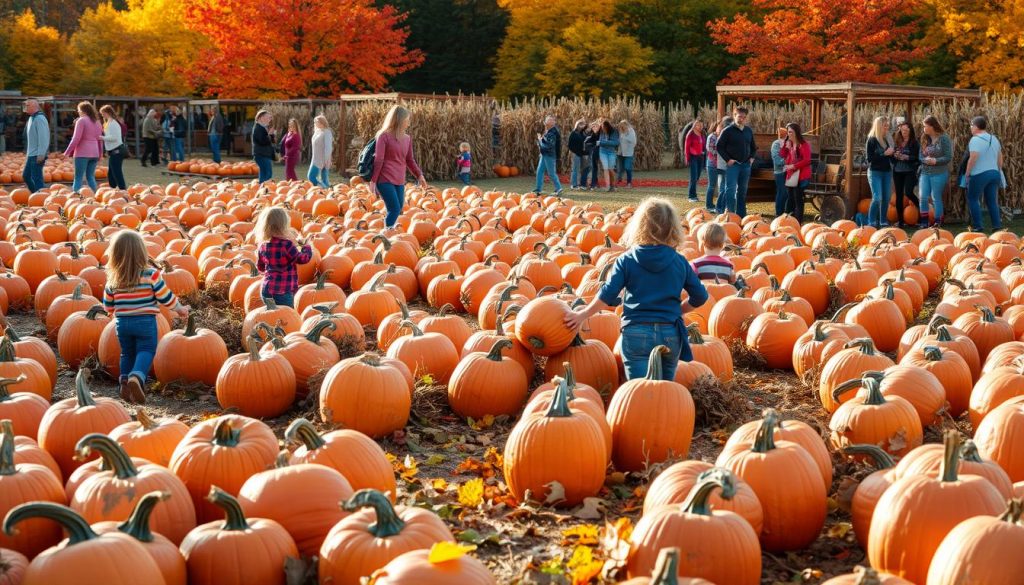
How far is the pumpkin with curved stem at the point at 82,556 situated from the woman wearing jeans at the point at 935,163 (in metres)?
14.0

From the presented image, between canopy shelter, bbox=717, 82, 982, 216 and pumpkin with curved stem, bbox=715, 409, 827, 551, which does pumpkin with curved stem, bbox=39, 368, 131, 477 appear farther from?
canopy shelter, bbox=717, 82, 982, 216

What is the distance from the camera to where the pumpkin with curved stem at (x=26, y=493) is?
3666mm

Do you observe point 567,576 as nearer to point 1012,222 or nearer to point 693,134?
point 1012,222

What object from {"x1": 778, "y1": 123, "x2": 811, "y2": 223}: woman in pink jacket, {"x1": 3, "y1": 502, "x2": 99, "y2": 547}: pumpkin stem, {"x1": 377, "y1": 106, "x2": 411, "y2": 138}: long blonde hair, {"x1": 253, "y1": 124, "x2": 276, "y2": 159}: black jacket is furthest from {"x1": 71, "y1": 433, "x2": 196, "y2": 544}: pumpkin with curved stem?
{"x1": 253, "y1": 124, "x2": 276, "y2": 159}: black jacket

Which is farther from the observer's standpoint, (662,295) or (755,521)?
(662,295)

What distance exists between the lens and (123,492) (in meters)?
3.78

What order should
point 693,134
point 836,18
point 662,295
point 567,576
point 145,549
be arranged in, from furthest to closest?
point 836,18
point 693,134
point 662,295
point 567,576
point 145,549

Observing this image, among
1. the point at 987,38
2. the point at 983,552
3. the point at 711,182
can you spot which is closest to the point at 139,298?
the point at 983,552

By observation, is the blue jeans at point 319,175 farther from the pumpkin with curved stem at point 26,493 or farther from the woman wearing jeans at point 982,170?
the pumpkin with curved stem at point 26,493

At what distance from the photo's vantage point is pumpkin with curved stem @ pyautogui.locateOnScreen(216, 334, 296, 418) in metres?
6.08

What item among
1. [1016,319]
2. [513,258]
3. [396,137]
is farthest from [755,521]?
[396,137]

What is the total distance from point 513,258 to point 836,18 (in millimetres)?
34223

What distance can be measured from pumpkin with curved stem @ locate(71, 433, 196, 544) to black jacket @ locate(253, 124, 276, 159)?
55.0 ft

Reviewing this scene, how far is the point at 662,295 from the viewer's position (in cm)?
583
